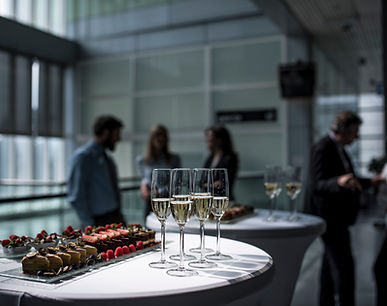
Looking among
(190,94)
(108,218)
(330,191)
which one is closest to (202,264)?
(330,191)

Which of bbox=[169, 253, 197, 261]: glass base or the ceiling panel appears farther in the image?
the ceiling panel

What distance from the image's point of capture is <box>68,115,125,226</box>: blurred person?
333cm

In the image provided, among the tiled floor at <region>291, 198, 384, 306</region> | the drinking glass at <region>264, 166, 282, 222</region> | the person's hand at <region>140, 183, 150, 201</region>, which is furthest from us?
the person's hand at <region>140, 183, 150, 201</region>

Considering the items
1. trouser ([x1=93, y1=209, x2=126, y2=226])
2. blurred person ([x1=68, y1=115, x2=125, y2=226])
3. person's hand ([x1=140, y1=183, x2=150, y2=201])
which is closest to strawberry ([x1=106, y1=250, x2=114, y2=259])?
blurred person ([x1=68, y1=115, x2=125, y2=226])

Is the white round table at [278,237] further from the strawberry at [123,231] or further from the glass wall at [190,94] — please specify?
the glass wall at [190,94]

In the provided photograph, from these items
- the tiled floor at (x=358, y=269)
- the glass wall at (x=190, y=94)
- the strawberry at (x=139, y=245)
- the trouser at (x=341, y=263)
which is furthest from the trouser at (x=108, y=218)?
the glass wall at (x=190, y=94)

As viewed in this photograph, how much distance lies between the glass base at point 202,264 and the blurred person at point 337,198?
6.34 feet

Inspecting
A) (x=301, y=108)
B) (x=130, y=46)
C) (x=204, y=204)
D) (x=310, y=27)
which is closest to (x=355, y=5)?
(x=310, y=27)

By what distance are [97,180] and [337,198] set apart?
193cm

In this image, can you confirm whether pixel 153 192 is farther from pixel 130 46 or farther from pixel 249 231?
pixel 130 46

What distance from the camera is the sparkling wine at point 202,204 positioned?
1.44m

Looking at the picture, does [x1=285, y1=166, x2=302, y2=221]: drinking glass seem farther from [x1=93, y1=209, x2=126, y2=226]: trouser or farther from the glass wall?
the glass wall

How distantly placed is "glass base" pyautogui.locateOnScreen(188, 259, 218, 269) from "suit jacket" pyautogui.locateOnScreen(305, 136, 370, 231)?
1.95 m

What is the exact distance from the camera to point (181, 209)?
1.38 meters
